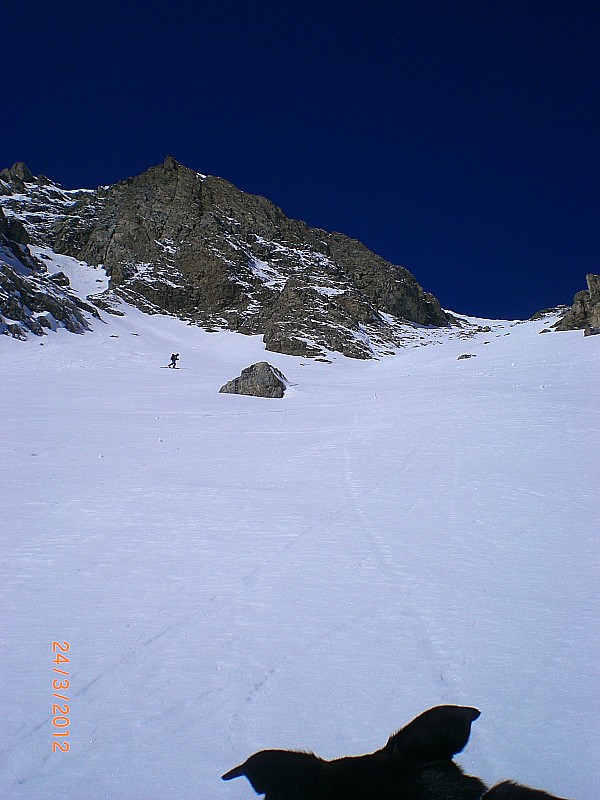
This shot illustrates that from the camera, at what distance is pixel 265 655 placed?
8.04 ft

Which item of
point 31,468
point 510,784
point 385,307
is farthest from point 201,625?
point 385,307

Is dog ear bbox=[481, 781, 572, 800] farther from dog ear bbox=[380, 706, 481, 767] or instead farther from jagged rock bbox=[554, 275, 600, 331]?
jagged rock bbox=[554, 275, 600, 331]

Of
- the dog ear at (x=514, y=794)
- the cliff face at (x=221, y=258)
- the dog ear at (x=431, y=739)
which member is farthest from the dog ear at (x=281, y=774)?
the cliff face at (x=221, y=258)

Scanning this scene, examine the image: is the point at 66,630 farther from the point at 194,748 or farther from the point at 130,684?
the point at 194,748

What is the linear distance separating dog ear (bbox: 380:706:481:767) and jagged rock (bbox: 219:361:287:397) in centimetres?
1806

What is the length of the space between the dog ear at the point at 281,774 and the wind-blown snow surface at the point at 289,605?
2.23 feet

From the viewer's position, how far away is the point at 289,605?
2967mm

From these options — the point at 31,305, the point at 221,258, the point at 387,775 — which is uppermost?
the point at 221,258

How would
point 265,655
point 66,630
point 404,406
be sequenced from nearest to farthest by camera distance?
point 265,655
point 66,630
point 404,406

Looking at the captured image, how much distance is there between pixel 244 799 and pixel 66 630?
151cm

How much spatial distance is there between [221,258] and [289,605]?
71675mm

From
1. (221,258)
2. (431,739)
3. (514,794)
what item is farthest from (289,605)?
(221,258)

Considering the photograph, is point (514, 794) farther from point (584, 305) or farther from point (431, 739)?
point (584, 305)
